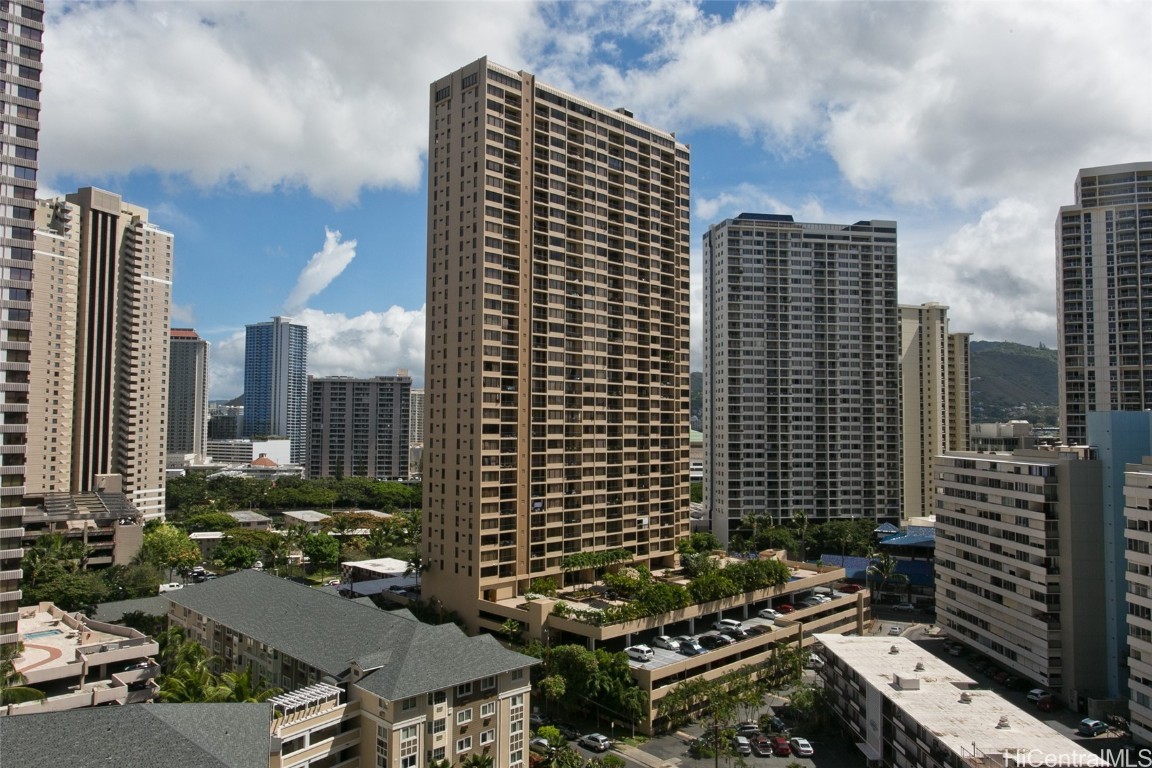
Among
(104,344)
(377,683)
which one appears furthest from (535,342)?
(104,344)

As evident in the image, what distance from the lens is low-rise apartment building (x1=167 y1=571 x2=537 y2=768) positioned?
43.3 m

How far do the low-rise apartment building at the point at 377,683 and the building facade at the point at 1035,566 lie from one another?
49876 millimetres

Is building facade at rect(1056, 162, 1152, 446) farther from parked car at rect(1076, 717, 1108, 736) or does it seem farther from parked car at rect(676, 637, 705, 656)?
parked car at rect(676, 637, 705, 656)

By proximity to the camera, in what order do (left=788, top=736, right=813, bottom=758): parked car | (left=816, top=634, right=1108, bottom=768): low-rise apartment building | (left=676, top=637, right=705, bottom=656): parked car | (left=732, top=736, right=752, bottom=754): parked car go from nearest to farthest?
(left=816, top=634, right=1108, bottom=768): low-rise apartment building, (left=732, top=736, right=752, bottom=754): parked car, (left=788, top=736, right=813, bottom=758): parked car, (left=676, top=637, right=705, bottom=656): parked car

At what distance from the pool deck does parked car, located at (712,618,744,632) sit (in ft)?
184

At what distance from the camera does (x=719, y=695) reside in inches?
2260

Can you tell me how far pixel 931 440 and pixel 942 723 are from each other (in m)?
122

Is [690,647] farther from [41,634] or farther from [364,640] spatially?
[41,634]

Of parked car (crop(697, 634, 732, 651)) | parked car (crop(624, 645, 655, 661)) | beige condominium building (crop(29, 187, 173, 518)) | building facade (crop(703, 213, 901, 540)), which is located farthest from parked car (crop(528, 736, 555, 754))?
beige condominium building (crop(29, 187, 173, 518))

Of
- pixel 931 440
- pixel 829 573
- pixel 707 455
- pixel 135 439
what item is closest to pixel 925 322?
pixel 931 440

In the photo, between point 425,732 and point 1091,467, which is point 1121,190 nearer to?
point 1091,467

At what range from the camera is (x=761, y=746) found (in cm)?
5753

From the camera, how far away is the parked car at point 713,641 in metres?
72.4

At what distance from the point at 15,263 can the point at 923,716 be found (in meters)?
67.6
